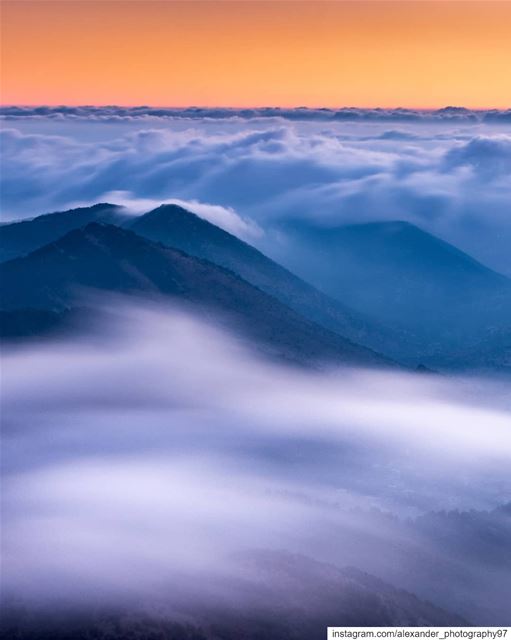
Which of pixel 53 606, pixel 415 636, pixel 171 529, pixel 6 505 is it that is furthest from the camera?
pixel 6 505

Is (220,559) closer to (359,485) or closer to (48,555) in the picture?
(48,555)

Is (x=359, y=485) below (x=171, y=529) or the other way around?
the other way around

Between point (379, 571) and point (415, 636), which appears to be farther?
point (379, 571)

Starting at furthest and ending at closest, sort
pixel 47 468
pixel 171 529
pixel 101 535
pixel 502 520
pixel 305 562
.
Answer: pixel 47 468, pixel 502 520, pixel 171 529, pixel 101 535, pixel 305 562

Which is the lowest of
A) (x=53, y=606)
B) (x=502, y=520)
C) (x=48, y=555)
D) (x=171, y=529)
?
(x=53, y=606)

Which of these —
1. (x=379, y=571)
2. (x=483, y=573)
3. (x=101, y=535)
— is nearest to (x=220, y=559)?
(x=101, y=535)

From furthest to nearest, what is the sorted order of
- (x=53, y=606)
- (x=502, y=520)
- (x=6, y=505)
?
(x=502, y=520)
(x=6, y=505)
(x=53, y=606)

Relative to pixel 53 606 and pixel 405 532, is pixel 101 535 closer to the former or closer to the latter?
pixel 53 606

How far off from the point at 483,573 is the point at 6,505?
78.3 m

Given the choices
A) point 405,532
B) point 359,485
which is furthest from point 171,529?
point 359,485

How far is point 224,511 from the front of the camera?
524ft

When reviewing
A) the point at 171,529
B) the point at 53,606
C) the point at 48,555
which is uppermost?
the point at 171,529

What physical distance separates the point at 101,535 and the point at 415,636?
61.0 meters

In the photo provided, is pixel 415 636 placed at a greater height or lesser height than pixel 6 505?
lesser
